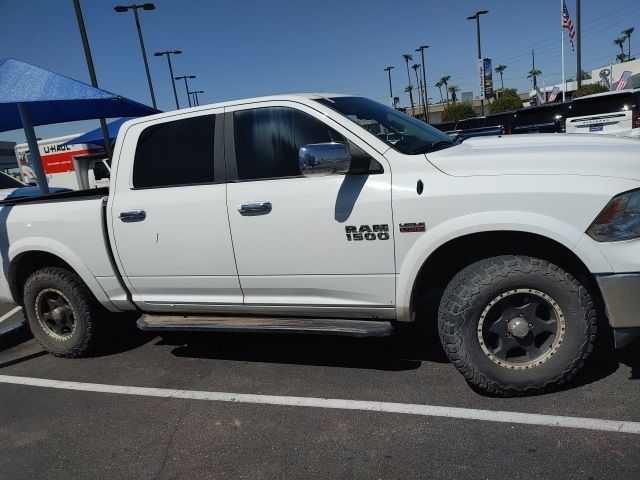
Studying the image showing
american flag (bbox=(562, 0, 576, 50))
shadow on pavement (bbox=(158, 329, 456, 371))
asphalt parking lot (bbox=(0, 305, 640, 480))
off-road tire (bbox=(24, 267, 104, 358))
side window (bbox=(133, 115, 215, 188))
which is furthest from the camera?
american flag (bbox=(562, 0, 576, 50))

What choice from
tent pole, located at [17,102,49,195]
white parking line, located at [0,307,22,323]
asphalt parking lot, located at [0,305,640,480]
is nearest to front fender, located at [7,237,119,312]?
asphalt parking lot, located at [0,305,640,480]

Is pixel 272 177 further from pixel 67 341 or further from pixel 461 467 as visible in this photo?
pixel 67 341

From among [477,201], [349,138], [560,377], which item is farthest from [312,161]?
[560,377]

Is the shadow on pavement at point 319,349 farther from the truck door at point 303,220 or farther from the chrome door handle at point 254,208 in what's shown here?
the chrome door handle at point 254,208

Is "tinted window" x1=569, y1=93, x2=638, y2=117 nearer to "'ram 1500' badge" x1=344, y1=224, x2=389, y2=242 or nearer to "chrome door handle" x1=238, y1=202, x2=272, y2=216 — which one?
"'ram 1500' badge" x1=344, y1=224, x2=389, y2=242

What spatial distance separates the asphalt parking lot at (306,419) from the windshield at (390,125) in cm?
159

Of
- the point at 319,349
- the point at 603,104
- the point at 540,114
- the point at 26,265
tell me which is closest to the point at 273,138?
the point at 319,349

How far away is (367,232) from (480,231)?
68 centimetres

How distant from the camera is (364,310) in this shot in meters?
3.56

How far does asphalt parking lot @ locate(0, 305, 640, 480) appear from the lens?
109 inches

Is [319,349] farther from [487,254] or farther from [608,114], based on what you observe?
[608,114]

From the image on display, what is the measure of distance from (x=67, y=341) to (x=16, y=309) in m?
2.67

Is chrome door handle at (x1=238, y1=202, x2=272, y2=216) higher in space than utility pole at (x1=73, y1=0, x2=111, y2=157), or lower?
lower

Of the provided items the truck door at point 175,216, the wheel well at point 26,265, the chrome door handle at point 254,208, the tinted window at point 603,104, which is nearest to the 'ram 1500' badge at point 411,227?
the chrome door handle at point 254,208
